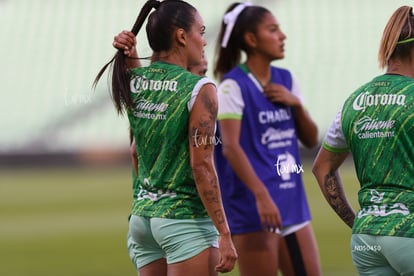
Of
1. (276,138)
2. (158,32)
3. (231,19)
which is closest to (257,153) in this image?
(276,138)

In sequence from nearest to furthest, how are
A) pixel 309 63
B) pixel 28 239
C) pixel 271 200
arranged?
pixel 271 200 → pixel 28 239 → pixel 309 63

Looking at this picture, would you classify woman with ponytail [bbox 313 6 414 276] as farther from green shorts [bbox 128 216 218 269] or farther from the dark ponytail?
the dark ponytail

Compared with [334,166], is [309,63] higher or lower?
lower

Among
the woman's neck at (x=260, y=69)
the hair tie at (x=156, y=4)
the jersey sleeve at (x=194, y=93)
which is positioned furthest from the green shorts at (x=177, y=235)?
the woman's neck at (x=260, y=69)

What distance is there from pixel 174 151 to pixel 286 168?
6.14ft

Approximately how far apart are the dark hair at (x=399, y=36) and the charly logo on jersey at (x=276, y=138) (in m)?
1.96

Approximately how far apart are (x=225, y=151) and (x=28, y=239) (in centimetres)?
831

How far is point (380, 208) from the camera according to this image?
430 cm

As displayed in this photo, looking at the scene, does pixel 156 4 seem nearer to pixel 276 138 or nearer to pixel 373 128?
pixel 373 128

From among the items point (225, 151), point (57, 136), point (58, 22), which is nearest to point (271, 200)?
point (225, 151)

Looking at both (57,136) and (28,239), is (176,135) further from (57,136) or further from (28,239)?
(57,136)

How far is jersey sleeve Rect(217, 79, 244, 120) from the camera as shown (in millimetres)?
6199

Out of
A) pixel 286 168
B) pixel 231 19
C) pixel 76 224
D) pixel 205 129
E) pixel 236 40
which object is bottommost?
pixel 76 224

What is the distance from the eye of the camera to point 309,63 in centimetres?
2756
